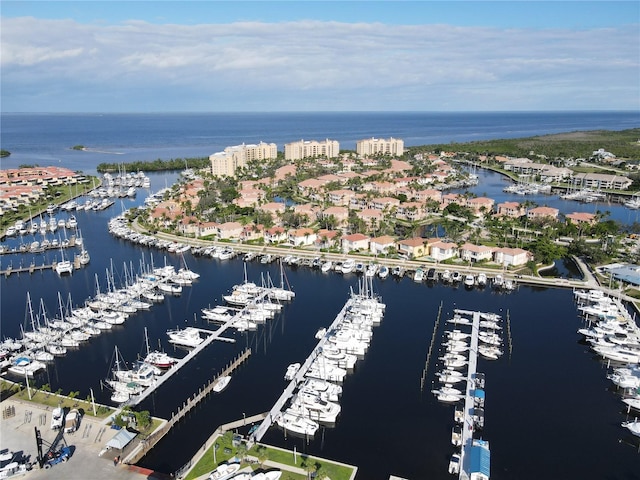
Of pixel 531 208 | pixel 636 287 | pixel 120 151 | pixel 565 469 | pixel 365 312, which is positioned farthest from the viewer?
pixel 120 151

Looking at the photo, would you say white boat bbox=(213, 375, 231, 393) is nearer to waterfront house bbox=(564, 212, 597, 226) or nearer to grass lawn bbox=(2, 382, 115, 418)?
grass lawn bbox=(2, 382, 115, 418)

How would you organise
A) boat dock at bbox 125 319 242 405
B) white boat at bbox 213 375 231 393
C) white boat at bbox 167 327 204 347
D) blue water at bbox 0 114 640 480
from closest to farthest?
1. blue water at bbox 0 114 640 480
2. boat dock at bbox 125 319 242 405
3. white boat at bbox 213 375 231 393
4. white boat at bbox 167 327 204 347

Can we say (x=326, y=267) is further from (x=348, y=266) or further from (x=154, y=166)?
(x=154, y=166)

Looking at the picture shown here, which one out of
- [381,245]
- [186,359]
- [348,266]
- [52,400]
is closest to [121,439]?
[52,400]

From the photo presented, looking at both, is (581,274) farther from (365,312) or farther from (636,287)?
(365,312)

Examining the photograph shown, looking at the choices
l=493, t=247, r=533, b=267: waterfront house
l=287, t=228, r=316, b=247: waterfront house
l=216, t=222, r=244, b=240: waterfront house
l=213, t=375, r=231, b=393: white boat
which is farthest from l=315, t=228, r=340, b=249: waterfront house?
l=213, t=375, r=231, b=393: white boat

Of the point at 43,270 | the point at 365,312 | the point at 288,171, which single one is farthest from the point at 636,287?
the point at 288,171

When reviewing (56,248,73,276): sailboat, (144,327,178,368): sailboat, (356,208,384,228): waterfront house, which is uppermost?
(356,208,384,228): waterfront house
